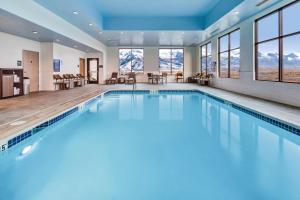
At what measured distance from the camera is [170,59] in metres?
18.2

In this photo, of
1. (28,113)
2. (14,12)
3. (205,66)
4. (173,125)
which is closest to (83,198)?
(173,125)

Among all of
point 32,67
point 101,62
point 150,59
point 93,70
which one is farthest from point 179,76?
point 32,67

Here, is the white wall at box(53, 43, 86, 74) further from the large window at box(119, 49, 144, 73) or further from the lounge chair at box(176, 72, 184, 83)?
the lounge chair at box(176, 72, 184, 83)

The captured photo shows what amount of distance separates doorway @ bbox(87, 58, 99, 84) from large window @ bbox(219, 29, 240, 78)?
26.5 ft

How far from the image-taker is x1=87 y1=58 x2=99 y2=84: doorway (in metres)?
17.4

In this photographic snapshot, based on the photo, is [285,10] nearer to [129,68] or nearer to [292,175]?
[292,175]

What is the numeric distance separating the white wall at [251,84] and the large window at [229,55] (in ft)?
0.98

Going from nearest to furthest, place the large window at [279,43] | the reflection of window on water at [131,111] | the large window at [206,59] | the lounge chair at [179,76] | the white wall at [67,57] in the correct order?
1. the reflection of window on water at [131,111]
2. the large window at [279,43]
3. the white wall at [67,57]
4. the large window at [206,59]
5. the lounge chair at [179,76]

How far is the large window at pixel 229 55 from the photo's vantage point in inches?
422

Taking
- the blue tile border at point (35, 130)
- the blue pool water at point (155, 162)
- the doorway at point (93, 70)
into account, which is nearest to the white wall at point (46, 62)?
the blue tile border at point (35, 130)

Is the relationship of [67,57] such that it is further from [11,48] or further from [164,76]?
[164,76]

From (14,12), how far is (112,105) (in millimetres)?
3726

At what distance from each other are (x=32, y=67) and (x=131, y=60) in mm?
7994

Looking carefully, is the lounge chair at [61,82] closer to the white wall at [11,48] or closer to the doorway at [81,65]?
the white wall at [11,48]
